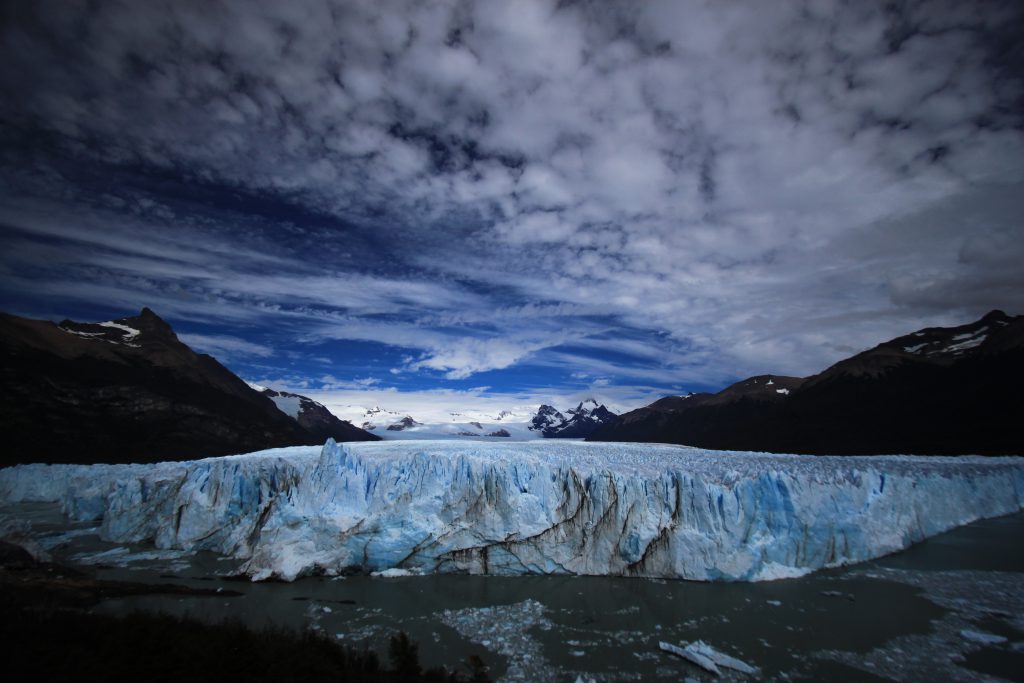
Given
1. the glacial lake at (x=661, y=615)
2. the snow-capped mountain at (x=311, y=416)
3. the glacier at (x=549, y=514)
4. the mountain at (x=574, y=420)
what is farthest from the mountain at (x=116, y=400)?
the mountain at (x=574, y=420)

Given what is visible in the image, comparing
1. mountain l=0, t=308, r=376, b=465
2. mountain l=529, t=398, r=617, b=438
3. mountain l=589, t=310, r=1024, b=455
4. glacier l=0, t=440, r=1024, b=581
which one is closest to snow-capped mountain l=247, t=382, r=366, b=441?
mountain l=0, t=308, r=376, b=465

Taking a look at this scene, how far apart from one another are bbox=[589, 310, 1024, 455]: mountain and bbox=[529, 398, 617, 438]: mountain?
6543cm

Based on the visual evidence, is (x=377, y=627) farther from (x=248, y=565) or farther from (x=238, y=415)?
(x=238, y=415)

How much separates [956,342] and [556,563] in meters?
72.1

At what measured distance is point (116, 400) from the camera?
5319 centimetres

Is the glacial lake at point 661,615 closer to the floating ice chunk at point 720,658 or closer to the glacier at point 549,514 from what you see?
the floating ice chunk at point 720,658

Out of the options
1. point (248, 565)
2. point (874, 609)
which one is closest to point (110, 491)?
point (248, 565)

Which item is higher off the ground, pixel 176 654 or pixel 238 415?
pixel 238 415

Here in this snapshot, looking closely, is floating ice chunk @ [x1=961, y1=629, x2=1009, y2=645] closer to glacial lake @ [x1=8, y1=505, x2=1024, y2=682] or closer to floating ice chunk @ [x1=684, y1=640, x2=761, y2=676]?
glacial lake @ [x1=8, y1=505, x2=1024, y2=682]

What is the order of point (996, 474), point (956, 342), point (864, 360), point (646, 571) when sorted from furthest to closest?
point (864, 360)
point (956, 342)
point (996, 474)
point (646, 571)

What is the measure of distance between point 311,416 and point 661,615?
11508cm

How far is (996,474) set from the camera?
21000mm

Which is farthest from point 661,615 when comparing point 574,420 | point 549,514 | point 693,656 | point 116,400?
point 574,420

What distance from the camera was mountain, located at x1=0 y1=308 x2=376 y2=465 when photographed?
144 ft
